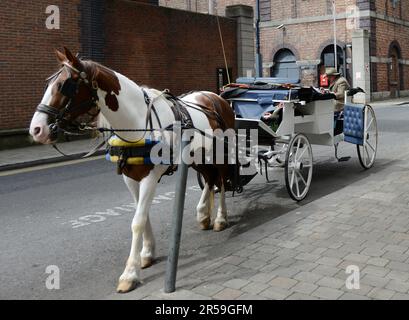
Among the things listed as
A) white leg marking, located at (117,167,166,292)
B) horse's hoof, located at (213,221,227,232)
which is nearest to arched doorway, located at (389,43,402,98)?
horse's hoof, located at (213,221,227,232)

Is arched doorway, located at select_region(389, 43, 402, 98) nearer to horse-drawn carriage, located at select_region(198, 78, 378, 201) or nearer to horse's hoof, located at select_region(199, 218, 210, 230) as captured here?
horse-drawn carriage, located at select_region(198, 78, 378, 201)

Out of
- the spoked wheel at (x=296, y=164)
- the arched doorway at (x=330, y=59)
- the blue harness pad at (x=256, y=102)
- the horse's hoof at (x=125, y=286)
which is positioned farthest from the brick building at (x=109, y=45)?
the arched doorway at (x=330, y=59)

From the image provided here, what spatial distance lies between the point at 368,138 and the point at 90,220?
5587mm

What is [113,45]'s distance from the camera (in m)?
18.0

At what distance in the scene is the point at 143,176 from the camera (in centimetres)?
488

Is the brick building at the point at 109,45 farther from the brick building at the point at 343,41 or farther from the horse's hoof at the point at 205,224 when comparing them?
the brick building at the point at 343,41

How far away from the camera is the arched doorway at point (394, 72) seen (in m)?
36.9

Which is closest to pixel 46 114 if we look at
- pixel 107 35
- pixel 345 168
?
pixel 345 168

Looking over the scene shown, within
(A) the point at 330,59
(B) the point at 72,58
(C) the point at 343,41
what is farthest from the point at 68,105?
(C) the point at 343,41

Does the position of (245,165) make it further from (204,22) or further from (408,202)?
(204,22)

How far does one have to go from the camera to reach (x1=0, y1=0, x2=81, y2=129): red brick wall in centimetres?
1495

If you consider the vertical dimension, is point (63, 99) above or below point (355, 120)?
above

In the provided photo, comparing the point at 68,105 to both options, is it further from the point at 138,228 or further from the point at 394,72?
the point at 394,72

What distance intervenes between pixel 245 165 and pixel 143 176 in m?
2.58
